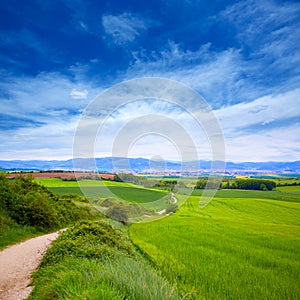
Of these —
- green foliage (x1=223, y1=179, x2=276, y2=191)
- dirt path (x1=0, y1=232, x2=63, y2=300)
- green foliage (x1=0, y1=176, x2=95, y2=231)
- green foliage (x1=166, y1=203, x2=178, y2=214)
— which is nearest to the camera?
dirt path (x1=0, y1=232, x2=63, y2=300)

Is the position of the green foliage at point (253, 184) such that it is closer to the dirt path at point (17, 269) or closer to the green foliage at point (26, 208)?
the green foliage at point (26, 208)

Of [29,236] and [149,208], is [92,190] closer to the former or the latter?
[149,208]

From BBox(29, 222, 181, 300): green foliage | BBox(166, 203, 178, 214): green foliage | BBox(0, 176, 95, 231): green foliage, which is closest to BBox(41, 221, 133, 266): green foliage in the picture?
BBox(29, 222, 181, 300): green foliage

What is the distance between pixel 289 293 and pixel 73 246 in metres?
5.71

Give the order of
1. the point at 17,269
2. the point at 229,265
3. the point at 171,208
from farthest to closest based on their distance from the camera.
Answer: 1. the point at 171,208
2. the point at 17,269
3. the point at 229,265

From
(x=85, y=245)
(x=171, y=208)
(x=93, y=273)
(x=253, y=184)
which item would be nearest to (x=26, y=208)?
(x=85, y=245)

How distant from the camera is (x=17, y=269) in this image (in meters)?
7.82

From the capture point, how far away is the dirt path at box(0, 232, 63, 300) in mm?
6012

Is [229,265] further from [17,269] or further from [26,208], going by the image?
[26,208]

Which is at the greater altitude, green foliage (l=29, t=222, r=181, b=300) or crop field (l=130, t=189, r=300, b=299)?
green foliage (l=29, t=222, r=181, b=300)

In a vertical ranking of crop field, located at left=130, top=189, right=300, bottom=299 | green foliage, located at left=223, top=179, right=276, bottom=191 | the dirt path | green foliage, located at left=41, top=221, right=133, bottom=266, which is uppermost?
green foliage, located at left=223, top=179, right=276, bottom=191

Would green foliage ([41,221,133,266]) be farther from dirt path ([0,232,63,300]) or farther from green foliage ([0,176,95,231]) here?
green foliage ([0,176,95,231])

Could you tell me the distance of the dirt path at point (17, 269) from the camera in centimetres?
601

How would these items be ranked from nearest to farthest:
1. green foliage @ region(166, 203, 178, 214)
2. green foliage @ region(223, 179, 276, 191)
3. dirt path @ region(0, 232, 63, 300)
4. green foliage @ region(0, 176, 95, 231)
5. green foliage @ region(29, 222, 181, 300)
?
green foliage @ region(29, 222, 181, 300), dirt path @ region(0, 232, 63, 300), green foliage @ region(0, 176, 95, 231), green foliage @ region(166, 203, 178, 214), green foliage @ region(223, 179, 276, 191)
